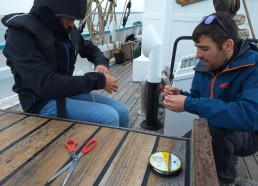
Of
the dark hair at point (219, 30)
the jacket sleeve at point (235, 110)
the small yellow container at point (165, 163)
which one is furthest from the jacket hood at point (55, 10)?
the small yellow container at point (165, 163)

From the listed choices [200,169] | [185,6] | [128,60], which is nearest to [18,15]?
[200,169]

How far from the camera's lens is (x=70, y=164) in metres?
0.84

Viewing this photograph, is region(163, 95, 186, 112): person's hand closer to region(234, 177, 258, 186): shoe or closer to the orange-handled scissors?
the orange-handled scissors

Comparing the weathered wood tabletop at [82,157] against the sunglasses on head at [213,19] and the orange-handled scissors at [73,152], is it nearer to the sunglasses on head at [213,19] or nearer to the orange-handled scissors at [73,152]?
the orange-handled scissors at [73,152]

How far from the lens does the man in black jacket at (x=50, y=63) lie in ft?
4.19

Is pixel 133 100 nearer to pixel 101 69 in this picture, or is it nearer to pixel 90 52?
pixel 90 52

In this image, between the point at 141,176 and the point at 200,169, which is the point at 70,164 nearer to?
the point at 141,176

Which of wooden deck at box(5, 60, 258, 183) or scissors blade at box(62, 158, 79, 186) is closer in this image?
scissors blade at box(62, 158, 79, 186)

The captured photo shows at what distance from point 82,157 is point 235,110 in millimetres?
715

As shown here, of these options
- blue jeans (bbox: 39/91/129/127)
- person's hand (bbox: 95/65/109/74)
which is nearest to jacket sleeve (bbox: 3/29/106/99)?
blue jeans (bbox: 39/91/129/127)

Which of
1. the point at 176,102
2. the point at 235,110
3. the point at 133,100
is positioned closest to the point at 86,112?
the point at 176,102

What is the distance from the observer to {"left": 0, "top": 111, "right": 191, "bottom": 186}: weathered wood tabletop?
785 millimetres

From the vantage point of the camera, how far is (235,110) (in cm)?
116

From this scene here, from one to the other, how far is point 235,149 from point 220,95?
1.00ft
